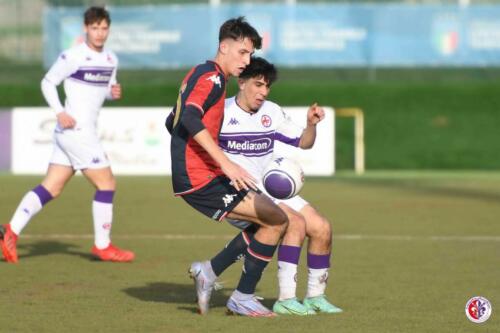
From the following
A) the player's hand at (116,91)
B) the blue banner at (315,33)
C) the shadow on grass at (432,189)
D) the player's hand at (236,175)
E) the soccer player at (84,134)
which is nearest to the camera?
the player's hand at (236,175)

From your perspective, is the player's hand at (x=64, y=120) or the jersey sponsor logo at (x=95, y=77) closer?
the player's hand at (x=64, y=120)

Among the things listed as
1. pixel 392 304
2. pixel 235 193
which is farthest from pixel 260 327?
pixel 392 304

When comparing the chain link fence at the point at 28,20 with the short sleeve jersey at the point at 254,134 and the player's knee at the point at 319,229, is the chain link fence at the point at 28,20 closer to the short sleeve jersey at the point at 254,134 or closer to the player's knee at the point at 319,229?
the short sleeve jersey at the point at 254,134

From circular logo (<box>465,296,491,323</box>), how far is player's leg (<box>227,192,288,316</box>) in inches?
51.6

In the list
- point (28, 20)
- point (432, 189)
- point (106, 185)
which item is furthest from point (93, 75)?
point (28, 20)

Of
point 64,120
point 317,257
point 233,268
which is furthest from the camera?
point 64,120

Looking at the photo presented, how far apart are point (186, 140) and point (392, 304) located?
203cm

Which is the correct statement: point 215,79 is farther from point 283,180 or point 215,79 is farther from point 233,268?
point 233,268

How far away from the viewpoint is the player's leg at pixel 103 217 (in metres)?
11.1

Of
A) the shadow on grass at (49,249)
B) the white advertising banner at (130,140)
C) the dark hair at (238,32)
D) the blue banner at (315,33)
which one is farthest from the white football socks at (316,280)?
the blue banner at (315,33)

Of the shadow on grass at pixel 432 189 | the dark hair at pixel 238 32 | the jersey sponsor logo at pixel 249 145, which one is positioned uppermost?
the dark hair at pixel 238 32

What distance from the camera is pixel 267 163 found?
841 centimetres

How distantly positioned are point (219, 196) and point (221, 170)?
0.58 feet

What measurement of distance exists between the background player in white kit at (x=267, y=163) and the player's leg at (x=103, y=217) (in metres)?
3.07
